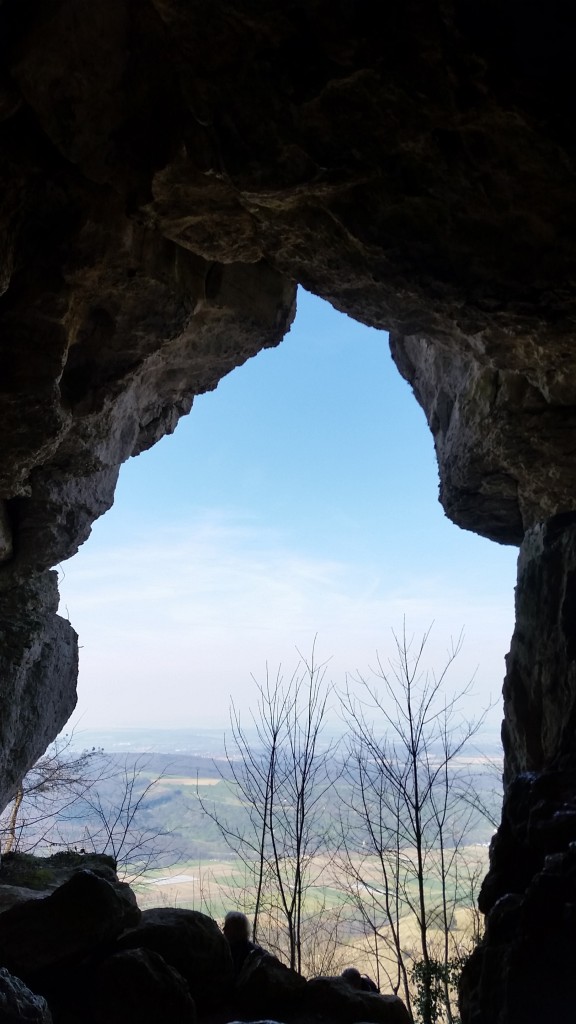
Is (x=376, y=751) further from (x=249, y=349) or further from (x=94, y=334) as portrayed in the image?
(x=94, y=334)

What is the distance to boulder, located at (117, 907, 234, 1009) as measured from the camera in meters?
6.48

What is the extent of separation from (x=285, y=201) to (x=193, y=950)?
7.68 meters

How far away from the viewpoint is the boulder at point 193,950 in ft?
21.2

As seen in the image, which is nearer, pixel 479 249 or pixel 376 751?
pixel 479 249

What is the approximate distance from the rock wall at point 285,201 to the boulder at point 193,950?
305cm

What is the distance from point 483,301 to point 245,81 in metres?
2.33

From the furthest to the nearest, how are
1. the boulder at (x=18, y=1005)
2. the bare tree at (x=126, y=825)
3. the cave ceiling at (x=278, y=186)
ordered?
1. the bare tree at (x=126, y=825)
2. the boulder at (x=18, y=1005)
3. the cave ceiling at (x=278, y=186)

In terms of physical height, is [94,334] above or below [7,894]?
above

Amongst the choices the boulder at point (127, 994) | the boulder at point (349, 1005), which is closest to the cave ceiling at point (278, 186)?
the boulder at point (127, 994)

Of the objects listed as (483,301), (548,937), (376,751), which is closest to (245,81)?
(483,301)

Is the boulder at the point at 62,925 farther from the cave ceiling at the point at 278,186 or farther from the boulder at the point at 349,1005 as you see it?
the cave ceiling at the point at 278,186

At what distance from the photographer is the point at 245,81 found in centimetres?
387

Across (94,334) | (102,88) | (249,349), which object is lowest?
(94,334)

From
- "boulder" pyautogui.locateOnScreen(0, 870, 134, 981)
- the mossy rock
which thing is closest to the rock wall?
"boulder" pyautogui.locateOnScreen(0, 870, 134, 981)
